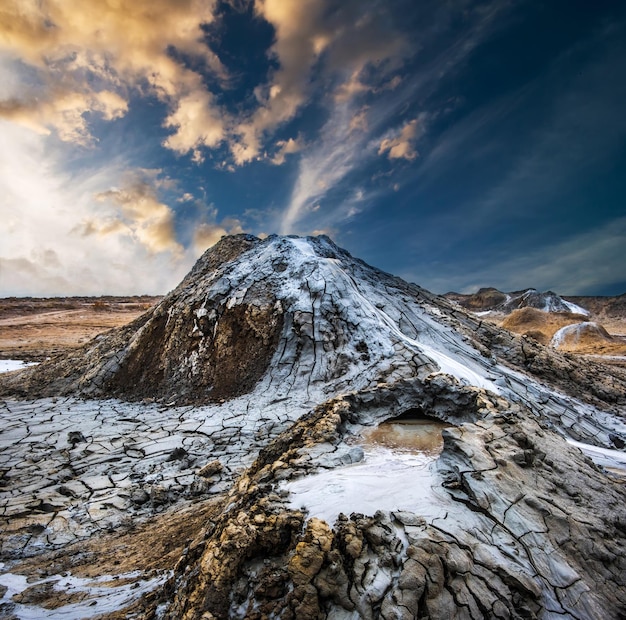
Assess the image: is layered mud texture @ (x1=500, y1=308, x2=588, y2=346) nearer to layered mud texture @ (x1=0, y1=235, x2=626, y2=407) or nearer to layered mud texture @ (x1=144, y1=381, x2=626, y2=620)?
layered mud texture @ (x1=0, y1=235, x2=626, y2=407)

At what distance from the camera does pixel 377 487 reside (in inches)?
122

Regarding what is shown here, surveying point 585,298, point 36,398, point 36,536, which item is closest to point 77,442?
point 36,536

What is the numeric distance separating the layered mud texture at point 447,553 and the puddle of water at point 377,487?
0.36ft

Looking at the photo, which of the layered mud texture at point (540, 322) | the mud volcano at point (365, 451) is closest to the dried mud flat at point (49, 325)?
the mud volcano at point (365, 451)

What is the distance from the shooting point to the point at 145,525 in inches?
188

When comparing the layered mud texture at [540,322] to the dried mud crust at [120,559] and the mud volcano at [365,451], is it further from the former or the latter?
the dried mud crust at [120,559]

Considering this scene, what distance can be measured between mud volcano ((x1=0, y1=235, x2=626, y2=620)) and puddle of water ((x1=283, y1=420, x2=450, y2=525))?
0.02 metres

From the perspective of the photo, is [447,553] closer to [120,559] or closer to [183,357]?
[120,559]

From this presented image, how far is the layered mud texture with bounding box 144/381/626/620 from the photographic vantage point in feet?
6.79

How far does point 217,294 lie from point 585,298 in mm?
63013

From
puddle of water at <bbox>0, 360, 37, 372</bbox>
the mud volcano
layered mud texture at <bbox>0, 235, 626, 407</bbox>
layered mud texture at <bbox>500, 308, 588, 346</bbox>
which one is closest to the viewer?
the mud volcano

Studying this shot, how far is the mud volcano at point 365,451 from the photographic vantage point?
7.21ft

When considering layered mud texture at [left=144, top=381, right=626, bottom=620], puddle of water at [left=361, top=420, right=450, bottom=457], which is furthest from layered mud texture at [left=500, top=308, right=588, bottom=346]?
layered mud texture at [left=144, top=381, right=626, bottom=620]

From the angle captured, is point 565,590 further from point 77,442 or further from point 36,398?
point 36,398
